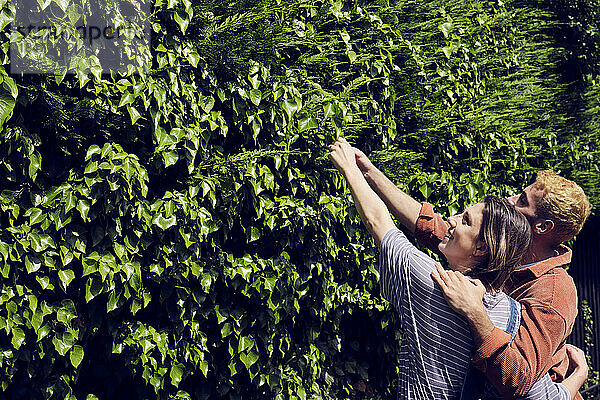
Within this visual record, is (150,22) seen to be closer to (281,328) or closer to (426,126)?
A: (281,328)

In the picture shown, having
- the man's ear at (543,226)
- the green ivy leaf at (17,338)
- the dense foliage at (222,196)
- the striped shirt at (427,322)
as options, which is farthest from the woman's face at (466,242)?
the green ivy leaf at (17,338)

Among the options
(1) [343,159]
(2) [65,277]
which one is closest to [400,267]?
(1) [343,159]

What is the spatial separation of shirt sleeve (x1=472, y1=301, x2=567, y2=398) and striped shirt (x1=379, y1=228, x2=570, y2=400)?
0.26ft

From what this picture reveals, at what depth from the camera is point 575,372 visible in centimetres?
307

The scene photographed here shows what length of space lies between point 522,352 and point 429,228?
112 centimetres

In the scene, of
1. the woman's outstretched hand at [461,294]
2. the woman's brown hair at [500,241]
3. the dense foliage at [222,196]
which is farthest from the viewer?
the dense foliage at [222,196]

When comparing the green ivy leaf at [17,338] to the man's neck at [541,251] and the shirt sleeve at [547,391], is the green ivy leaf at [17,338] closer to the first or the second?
the shirt sleeve at [547,391]

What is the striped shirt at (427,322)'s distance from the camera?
2.47 m

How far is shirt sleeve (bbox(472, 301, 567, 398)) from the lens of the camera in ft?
7.91

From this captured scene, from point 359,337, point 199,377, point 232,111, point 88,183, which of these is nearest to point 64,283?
point 88,183

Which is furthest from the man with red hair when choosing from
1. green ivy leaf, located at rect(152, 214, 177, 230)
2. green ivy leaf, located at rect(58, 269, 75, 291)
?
green ivy leaf, located at rect(58, 269, 75, 291)

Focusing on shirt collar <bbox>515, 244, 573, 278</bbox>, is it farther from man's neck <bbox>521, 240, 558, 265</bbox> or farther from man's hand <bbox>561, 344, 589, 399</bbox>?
man's hand <bbox>561, 344, 589, 399</bbox>

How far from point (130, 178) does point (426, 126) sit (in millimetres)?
2174

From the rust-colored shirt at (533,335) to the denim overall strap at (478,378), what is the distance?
0.04 m
